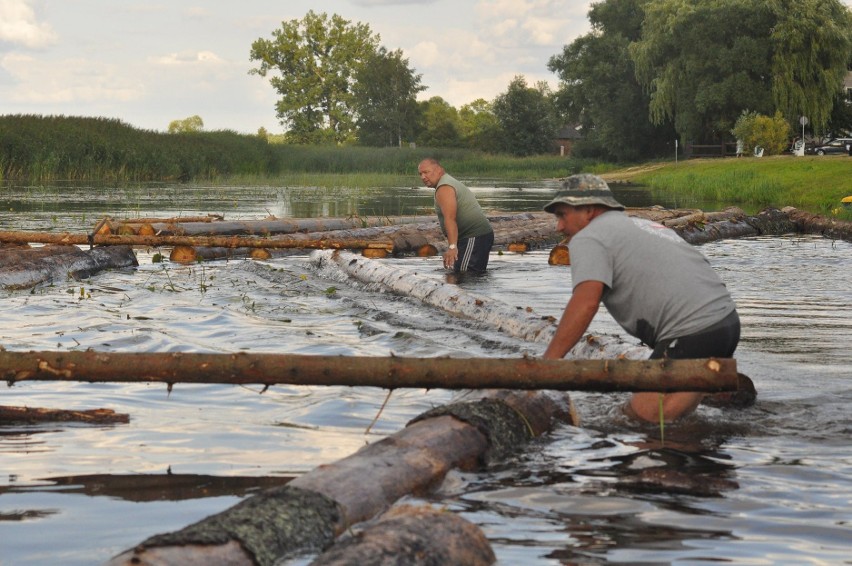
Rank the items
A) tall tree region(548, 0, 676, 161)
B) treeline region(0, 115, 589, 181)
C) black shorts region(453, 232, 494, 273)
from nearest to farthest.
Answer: black shorts region(453, 232, 494, 273) → treeline region(0, 115, 589, 181) → tall tree region(548, 0, 676, 161)

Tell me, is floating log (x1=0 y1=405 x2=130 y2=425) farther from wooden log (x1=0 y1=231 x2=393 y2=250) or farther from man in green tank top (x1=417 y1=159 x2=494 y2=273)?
wooden log (x1=0 y1=231 x2=393 y2=250)

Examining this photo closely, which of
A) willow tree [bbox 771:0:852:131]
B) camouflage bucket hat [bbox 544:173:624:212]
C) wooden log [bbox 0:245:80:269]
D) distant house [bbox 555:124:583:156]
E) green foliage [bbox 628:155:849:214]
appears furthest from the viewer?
distant house [bbox 555:124:583:156]

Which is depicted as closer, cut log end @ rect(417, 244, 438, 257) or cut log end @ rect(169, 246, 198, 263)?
cut log end @ rect(169, 246, 198, 263)

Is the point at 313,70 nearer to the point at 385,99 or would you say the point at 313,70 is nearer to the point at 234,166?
the point at 385,99

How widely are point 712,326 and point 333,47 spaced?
101503mm

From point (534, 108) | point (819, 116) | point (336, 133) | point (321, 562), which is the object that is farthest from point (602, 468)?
point (336, 133)

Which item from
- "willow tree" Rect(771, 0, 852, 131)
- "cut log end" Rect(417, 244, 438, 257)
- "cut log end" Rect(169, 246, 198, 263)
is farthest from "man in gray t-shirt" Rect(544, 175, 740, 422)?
"willow tree" Rect(771, 0, 852, 131)

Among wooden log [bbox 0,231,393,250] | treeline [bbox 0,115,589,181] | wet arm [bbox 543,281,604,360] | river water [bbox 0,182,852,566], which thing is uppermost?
treeline [bbox 0,115,589,181]

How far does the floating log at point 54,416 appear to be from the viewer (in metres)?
→ 6.21

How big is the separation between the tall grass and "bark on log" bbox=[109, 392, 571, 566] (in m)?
21.2

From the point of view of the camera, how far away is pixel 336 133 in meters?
103

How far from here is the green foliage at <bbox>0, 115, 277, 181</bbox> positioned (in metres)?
40.2

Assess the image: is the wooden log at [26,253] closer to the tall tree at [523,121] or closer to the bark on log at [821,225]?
the bark on log at [821,225]

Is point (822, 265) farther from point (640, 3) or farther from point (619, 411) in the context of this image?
point (640, 3)
